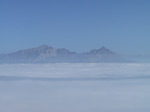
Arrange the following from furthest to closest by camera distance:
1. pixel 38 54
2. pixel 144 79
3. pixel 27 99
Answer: pixel 38 54 < pixel 144 79 < pixel 27 99

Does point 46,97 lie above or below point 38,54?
below

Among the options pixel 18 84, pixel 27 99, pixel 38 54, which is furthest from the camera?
pixel 38 54

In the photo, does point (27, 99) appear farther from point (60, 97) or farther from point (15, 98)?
point (60, 97)

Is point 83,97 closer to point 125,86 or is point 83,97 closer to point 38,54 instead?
point 125,86

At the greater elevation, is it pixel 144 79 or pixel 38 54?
pixel 38 54

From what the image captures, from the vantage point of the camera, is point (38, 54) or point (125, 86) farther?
point (38, 54)

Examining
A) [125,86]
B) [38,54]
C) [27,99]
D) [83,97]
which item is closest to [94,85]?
[125,86]

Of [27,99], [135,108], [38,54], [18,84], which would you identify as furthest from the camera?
[38,54]

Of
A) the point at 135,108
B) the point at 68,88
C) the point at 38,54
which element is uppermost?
the point at 38,54

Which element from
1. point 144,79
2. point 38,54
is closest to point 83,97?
point 144,79
